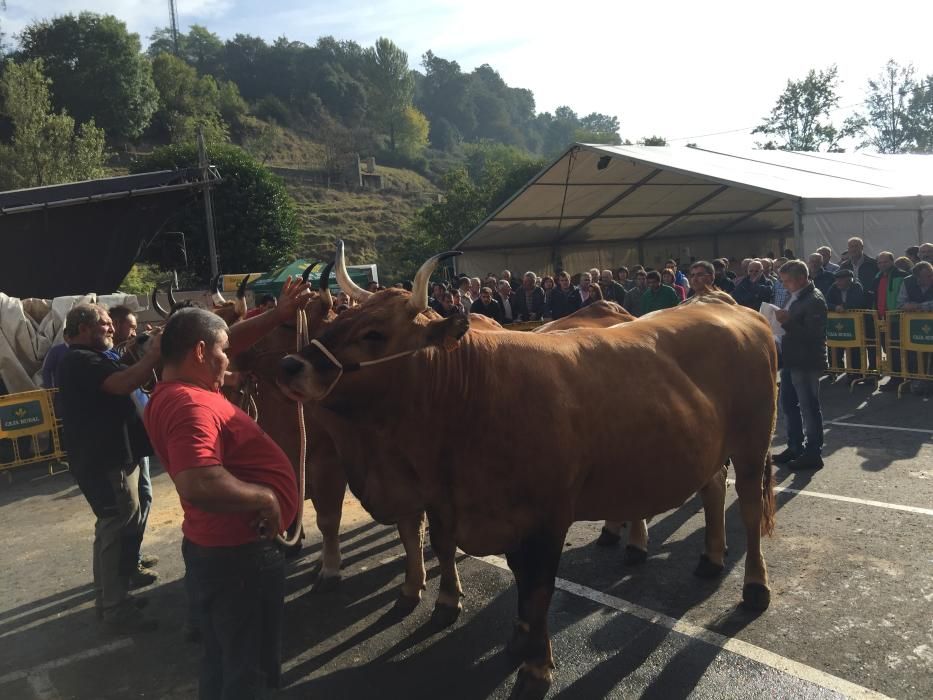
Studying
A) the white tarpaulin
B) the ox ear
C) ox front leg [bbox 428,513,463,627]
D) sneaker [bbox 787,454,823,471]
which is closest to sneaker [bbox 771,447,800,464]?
sneaker [bbox 787,454,823,471]

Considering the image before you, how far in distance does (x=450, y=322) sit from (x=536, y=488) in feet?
3.06

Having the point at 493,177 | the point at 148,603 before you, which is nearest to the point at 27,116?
the point at 493,177

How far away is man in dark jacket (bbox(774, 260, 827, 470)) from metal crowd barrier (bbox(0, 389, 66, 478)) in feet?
30.3

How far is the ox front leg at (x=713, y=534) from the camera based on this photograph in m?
4.67

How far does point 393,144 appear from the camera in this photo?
107 m

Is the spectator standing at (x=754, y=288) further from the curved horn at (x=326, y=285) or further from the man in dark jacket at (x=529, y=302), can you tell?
the curved horn at (x=326, y=285)

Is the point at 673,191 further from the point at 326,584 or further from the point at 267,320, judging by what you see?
the point at 267,320

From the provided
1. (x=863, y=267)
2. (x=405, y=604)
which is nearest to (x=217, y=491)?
(x=405, y=604)

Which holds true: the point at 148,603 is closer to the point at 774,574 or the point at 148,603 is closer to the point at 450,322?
the point at 450,322

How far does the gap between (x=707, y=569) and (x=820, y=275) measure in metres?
7.99

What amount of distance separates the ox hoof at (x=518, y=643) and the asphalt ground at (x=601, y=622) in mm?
64

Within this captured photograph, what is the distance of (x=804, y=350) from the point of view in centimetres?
670

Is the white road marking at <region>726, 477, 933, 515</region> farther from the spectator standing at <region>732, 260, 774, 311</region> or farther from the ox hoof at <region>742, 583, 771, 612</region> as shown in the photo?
the spectator standing at <region>732, 260, 774, 311</region>

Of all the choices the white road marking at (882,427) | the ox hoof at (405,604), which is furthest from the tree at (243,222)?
the ox hoof at (405,604)
